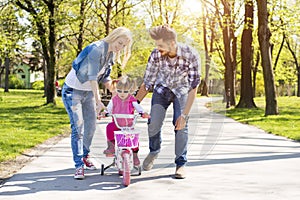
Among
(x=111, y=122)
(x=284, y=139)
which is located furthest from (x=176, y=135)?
(x=284, y=139)

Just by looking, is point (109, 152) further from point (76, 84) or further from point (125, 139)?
point (76, 84)

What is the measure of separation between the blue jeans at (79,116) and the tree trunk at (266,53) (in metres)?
13.5

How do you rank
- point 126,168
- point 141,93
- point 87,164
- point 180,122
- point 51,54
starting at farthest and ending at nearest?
point 51,54, point 87,164, point 141,93, point 180,122, point 126,168

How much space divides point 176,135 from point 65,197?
1777 mm

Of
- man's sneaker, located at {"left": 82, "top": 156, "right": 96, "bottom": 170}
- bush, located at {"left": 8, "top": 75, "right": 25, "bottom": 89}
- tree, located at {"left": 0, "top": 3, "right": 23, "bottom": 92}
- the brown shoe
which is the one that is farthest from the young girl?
bush, located at {"left": 8, "top": 75, "right": 25, "bottom": 89}

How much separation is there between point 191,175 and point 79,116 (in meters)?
1.57

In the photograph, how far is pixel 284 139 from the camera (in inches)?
440

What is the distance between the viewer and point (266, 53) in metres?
19.0

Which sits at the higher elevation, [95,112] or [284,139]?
[95,112]

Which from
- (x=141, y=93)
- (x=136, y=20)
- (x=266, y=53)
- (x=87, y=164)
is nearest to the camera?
(x=141, y=93)

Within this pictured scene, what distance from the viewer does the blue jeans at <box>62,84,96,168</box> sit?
20.4ft

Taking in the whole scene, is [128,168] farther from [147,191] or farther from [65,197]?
[65,197]

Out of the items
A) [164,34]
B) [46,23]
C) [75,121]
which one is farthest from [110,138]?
[46,23]

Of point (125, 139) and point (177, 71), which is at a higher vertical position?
point (177, 71)
